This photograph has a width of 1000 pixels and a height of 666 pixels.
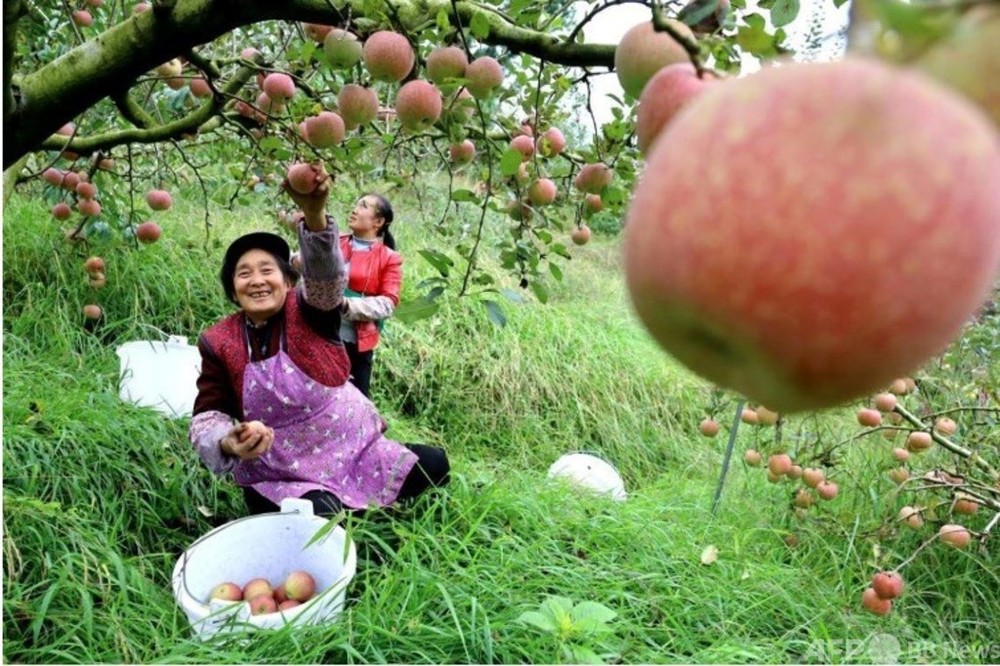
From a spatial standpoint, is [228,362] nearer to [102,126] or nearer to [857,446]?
[102,126]

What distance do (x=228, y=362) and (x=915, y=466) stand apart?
8.67 feet

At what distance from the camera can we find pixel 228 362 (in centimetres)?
228

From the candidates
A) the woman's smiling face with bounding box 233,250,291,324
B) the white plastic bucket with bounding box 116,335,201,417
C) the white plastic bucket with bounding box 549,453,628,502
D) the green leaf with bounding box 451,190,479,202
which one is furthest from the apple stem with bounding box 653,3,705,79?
the white plastic bucket with bounding box 116,335,201,417

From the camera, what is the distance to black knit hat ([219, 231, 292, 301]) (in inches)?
90.1

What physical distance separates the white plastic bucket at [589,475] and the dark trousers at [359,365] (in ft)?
2.66

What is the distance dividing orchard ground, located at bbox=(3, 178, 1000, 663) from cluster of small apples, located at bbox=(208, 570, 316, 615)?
0.12 m

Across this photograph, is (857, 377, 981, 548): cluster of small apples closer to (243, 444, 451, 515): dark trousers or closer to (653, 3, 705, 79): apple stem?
(243, 444, 451, 515): dark trousers

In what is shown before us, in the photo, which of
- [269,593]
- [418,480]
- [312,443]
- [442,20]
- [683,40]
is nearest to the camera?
[683,40]

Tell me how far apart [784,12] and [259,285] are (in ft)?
5.50

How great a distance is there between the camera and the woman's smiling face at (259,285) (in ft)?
7.27

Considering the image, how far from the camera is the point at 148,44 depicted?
47.4 inches

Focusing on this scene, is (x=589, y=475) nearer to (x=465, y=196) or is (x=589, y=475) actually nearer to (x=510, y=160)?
(x=465, y=196)

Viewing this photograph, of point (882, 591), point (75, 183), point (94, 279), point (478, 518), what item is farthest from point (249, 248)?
point (882, 591)

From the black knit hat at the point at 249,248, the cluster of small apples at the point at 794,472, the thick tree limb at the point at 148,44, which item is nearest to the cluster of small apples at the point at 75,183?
the black knit hat at the point at 249,248
